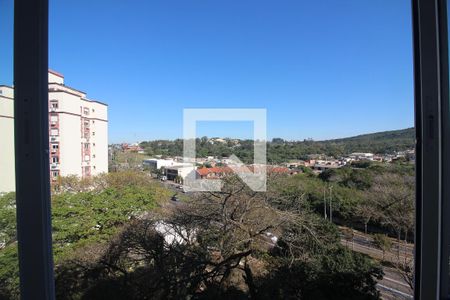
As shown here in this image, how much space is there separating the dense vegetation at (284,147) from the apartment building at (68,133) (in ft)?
0.76

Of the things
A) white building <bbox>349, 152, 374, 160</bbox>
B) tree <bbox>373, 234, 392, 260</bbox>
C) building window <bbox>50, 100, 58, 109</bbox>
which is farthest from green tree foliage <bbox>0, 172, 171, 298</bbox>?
tree <bbox>373, 234, 392, 260</bbox>

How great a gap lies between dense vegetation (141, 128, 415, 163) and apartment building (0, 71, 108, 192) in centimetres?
23

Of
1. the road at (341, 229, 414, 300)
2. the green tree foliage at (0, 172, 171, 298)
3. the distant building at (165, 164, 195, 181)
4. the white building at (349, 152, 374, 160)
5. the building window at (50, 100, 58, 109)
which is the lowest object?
the road at (341, 229, 414, 300)

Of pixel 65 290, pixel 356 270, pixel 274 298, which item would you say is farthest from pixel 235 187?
pixel 65 290

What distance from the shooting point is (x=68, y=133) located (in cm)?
119

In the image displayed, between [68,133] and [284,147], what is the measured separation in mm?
1083

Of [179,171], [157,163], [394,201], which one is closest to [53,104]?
[157,163]

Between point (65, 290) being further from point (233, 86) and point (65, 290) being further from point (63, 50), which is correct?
point (233, 86)

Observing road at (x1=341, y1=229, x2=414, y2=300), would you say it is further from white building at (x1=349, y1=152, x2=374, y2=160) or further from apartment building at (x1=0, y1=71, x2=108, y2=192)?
apartment building at (x1=0, y1=71, x2=108, y2=192)

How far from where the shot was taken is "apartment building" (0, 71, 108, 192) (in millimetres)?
978

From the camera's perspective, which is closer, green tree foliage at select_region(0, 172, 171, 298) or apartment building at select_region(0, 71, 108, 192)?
apartment building at select_region(0, 71, 108, 192)

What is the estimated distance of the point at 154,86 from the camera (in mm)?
1435

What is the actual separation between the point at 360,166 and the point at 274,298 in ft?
2.88

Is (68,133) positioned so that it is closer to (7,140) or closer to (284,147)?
(7,140)
